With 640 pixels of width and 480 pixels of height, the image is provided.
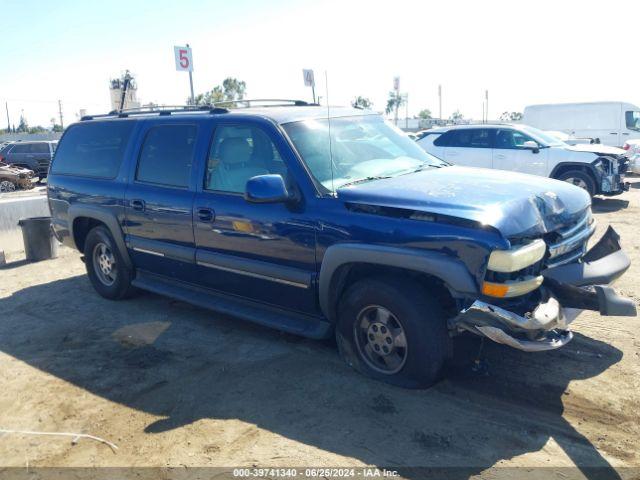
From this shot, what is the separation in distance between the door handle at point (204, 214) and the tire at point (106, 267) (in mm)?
1538

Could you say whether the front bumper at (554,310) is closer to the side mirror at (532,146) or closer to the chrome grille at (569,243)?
the chrome grille at (569,243)

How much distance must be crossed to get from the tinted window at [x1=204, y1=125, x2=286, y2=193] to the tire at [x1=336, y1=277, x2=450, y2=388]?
1.16 metres

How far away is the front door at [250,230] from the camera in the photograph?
13.9 feet

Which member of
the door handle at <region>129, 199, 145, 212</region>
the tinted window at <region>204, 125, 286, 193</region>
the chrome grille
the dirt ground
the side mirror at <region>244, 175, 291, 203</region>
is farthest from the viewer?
the door handle at <region>129, 199, 145, 212</region>

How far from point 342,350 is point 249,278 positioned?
983 millimetres

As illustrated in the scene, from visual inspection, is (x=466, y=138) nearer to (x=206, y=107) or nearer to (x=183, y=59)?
(x=183, y=59)

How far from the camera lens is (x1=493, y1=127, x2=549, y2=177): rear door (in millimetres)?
11883

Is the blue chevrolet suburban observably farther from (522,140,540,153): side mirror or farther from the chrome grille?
(522,140,540,153): side mirror

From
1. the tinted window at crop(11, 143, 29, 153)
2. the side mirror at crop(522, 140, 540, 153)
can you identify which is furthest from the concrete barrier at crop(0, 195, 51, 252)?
the tinted window at crop(11, 143, 29, 153)

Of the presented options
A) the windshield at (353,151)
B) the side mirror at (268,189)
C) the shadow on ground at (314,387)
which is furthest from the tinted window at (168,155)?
the shadow on ground at (314,387)

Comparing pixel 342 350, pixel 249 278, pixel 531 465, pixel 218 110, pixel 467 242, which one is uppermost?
pixel 218 110

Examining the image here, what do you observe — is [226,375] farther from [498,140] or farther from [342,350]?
[498,140]

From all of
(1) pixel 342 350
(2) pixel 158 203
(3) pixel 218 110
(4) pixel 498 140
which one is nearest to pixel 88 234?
(2) pixel 158 203

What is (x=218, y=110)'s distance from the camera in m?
5.09
